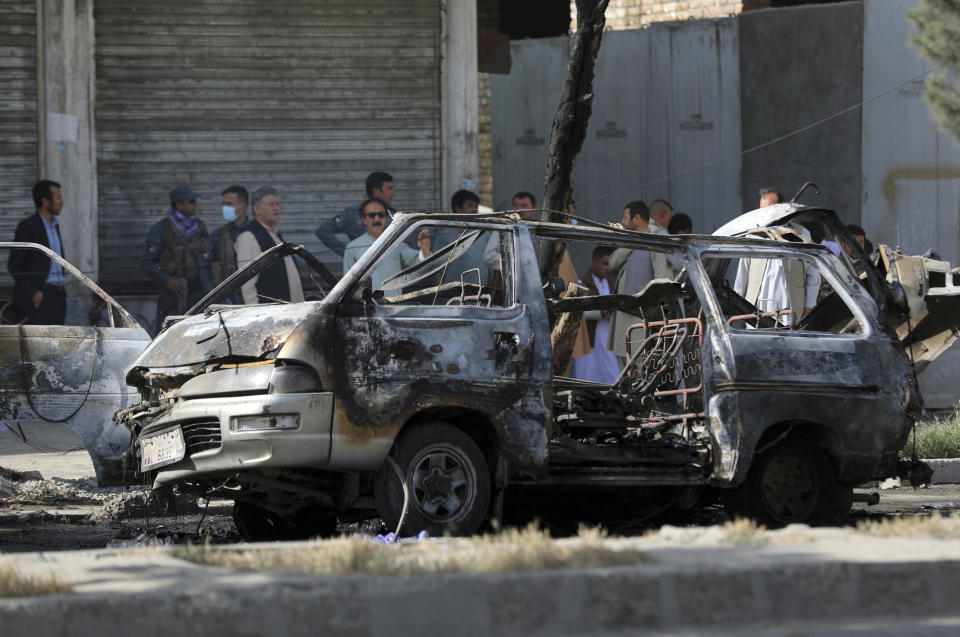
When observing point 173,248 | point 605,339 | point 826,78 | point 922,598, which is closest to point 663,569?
point 922,598

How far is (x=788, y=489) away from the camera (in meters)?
9.09

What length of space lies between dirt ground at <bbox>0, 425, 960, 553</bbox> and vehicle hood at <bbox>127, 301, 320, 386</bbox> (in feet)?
3.19

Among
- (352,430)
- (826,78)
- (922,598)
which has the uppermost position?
(826,78)

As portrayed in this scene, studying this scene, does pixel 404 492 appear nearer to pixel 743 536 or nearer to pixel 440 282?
pixel 440 282

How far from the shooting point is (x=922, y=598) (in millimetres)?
5930

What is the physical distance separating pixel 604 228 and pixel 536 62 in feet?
33.2

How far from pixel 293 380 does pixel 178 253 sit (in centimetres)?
825

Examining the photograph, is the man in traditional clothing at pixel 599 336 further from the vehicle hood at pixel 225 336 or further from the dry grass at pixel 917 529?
the dry grass at pixel 917 529

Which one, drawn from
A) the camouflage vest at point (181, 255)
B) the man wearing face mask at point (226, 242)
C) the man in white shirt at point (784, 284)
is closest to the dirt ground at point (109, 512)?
the man in white shirt at point (784, 284)

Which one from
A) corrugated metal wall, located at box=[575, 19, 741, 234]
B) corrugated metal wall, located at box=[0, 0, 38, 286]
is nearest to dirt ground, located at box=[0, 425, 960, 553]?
corrugated metal wall, located at box=[0, 0, 38, 286]

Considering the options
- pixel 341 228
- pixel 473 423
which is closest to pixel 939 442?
pixel 473 423

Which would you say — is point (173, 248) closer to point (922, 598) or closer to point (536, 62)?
point (536, 62)

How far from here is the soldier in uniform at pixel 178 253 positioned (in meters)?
15.4

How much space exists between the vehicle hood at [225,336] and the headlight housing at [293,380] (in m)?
0.12
